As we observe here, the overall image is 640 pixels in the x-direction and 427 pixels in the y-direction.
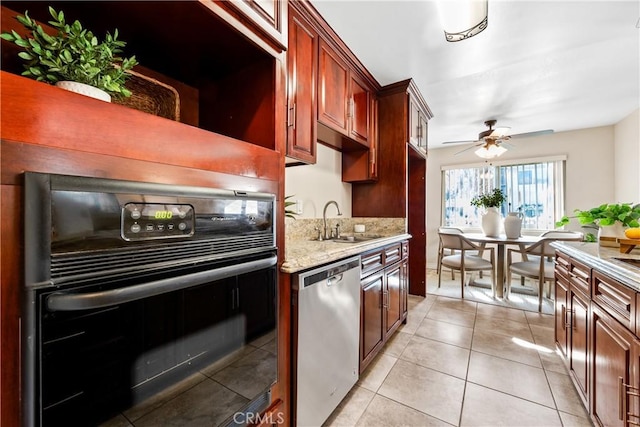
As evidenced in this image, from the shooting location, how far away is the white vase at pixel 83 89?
64 centimetres

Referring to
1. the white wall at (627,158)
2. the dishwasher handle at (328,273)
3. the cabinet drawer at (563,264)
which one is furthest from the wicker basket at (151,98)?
the white wall at (627,158)

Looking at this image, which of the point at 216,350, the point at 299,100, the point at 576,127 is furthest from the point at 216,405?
the point at 576,127

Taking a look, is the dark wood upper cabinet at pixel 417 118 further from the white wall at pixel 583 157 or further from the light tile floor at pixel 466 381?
the light tile floor at pixel 466 381

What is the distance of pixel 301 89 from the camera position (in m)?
1.60

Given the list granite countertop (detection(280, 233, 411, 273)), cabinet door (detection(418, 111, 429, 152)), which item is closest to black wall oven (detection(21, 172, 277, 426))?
granite countertop (detection(280, 233, 411, 273))

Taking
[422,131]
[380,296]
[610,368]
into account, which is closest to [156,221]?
[380,296]

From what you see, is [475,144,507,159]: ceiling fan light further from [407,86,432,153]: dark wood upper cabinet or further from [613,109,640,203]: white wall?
[613,109,640,203]: white wall

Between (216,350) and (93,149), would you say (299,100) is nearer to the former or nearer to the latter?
(93,149)

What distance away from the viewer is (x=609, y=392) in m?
1.12

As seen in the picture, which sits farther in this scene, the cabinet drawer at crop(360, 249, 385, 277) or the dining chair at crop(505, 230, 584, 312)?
the dining chair at crop(505, 230, 584, 312)

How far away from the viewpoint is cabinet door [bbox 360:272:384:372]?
1.70 meters

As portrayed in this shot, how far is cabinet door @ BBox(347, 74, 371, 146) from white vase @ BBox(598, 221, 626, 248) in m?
1.92

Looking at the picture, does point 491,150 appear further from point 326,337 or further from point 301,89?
point 326,337

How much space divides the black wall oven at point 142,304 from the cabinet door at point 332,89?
1118mm
